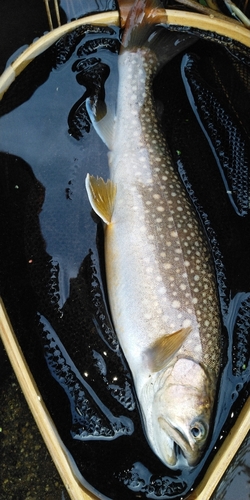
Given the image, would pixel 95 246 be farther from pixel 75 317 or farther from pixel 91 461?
pixel 91 461

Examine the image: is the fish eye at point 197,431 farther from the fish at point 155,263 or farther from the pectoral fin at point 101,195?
the pectoral fin at point 101,195

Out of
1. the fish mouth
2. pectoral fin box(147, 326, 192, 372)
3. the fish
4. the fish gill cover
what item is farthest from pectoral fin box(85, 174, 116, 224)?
the fish mouth

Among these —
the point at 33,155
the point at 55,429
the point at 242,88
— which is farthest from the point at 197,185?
the point at 55,429

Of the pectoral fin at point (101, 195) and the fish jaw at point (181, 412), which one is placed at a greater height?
the pectoral fin at point (101, 195)

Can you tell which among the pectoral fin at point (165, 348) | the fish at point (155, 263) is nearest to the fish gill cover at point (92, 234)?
the fish at point (155, 263)

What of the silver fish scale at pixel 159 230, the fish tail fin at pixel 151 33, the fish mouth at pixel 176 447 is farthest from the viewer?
the fish tail fin at pixel 151 33

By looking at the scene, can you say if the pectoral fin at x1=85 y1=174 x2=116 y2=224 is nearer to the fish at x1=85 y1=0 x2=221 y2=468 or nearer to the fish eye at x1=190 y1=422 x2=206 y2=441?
the fish at x1=85 y1=0 x2=221 y2=468

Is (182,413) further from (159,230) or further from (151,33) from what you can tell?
(151,33)
